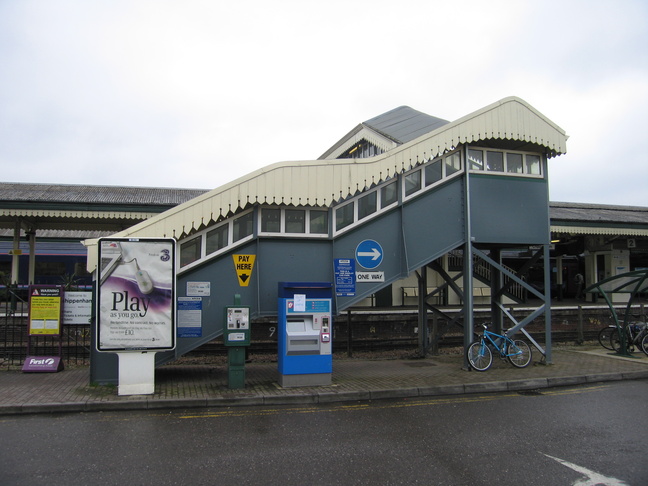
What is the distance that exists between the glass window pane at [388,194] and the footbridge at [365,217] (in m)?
0.02

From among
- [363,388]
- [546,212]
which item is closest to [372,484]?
[363,388]

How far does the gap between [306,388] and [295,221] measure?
131 inches

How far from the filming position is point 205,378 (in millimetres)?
10133

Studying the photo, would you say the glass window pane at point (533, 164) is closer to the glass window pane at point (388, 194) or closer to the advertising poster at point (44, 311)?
the glass window pane at point (388, 194)

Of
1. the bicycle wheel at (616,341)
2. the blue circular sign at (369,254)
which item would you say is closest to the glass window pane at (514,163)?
the blue circular sign at (369,254)

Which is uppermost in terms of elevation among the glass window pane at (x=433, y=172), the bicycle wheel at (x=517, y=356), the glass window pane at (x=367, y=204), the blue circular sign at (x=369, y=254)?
the glass window pane at (x=433, y=172)

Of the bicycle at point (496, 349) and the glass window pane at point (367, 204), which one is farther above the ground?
the glass window pane at point (367, 204)

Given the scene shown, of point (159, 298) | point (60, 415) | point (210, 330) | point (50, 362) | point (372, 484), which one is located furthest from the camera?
point (50, 362)

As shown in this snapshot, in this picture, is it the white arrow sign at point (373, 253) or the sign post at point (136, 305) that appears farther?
the white arrow sign at point (373, 253)

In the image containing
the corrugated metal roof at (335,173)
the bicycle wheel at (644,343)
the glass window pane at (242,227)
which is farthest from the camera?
the bicycle wheel at (644,343)

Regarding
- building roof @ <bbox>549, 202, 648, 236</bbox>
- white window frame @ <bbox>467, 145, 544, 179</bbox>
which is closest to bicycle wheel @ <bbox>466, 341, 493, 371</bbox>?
white window frame @ <bbox>467, 145, 544, 179</bbox>

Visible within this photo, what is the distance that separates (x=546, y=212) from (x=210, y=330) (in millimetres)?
8402

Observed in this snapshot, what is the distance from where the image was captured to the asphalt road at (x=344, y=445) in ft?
16.8

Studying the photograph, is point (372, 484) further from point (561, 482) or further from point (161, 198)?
point (161, 198)
